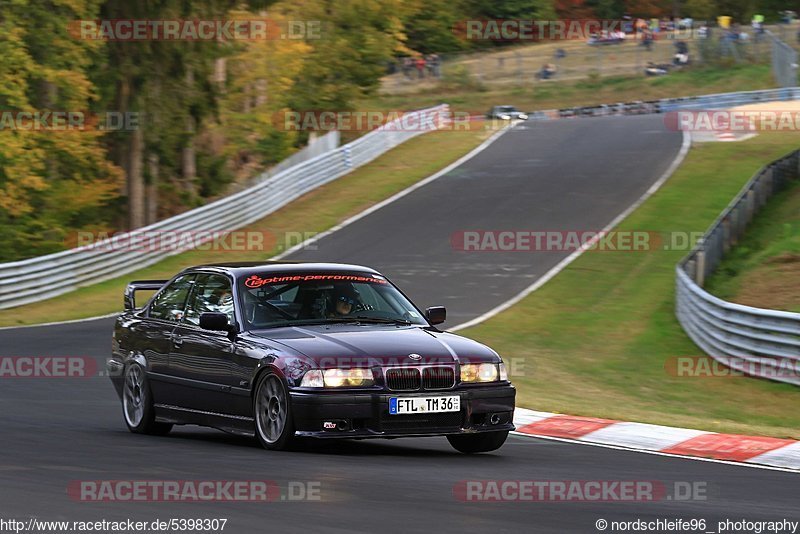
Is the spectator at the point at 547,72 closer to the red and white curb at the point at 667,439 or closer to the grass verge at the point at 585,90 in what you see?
the grass verge at the point at 585,90

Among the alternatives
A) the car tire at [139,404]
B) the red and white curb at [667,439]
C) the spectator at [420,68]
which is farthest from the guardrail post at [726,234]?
the spectator at [420,68]

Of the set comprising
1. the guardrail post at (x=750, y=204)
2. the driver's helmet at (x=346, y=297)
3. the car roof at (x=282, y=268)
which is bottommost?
the guardrail post at (x=750, y=204)

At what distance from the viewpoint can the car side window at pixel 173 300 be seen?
1127cm

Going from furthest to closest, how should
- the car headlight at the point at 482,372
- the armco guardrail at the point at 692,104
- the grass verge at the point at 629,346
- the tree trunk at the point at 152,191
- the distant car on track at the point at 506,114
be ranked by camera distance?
the distant car on track at the point at 506,114, the armco guardrail at the point at 692,104, the tree trunk at the point at 152,191, the grass verge at the point at 629,346, the car headlight at the point at 482,372

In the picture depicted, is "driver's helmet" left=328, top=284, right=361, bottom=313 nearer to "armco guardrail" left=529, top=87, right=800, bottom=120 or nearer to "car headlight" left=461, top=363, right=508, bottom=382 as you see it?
"car headlight" left=461, top=363, right=508, bottom=382

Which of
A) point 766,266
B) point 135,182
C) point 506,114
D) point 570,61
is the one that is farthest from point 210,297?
point 570,61

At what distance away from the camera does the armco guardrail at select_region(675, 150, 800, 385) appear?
17234 mm

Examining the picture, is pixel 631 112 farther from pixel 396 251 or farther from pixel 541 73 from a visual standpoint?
pixel 396 251

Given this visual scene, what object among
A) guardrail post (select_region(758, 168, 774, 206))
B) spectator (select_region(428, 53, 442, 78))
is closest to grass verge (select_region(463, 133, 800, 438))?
guardrail post (select_region(758, 168, 774, 206))

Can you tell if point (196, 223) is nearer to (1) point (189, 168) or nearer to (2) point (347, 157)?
(1) point (189, 168)

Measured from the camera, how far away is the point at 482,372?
980cm

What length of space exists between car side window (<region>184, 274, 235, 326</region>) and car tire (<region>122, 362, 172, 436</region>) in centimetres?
75

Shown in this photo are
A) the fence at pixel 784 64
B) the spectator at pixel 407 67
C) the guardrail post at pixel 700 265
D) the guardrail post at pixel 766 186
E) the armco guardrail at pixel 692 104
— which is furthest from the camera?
the spectator at pixel 407 67

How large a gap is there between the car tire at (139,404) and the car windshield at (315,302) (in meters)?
1.44
